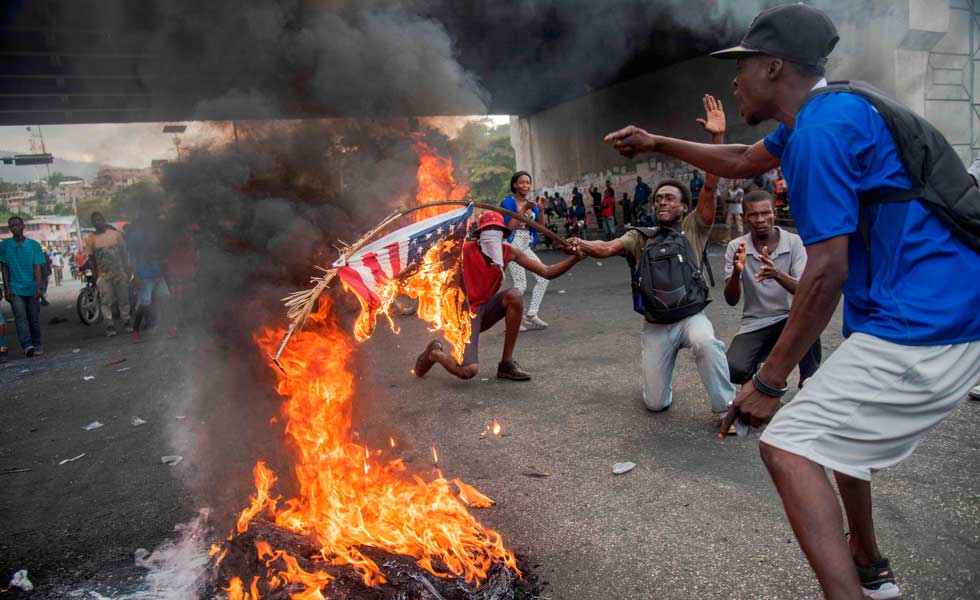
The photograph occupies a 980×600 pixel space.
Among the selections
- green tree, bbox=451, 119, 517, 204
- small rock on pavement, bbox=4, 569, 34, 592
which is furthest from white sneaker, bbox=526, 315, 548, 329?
green tree, bbox=451, 119, 517, 204

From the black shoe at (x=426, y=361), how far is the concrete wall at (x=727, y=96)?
10.8 m

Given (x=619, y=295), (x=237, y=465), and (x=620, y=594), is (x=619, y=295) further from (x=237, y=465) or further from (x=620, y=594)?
(x=620, y=594)

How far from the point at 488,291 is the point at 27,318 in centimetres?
767

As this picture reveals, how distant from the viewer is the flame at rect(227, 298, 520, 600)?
248 centimetres

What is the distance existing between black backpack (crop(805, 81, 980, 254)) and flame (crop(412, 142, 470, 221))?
11.4ft

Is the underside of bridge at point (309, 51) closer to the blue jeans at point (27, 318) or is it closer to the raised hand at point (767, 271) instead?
the raised hand at point (767, 271)

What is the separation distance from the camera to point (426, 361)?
594 centimetres

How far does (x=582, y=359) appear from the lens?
637 centimetres

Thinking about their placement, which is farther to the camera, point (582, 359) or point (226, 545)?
point (582, 359)

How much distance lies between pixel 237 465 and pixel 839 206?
3.86m

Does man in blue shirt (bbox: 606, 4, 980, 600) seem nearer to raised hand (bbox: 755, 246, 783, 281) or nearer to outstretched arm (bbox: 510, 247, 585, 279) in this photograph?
raised hand (bbox: 755, 246, 783, 281)

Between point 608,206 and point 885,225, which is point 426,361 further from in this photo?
point 608,206

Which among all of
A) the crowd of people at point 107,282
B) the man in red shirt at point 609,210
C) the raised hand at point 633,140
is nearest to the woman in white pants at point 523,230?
the raised hand at point 633,140

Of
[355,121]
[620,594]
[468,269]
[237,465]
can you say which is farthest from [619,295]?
[620,594]
